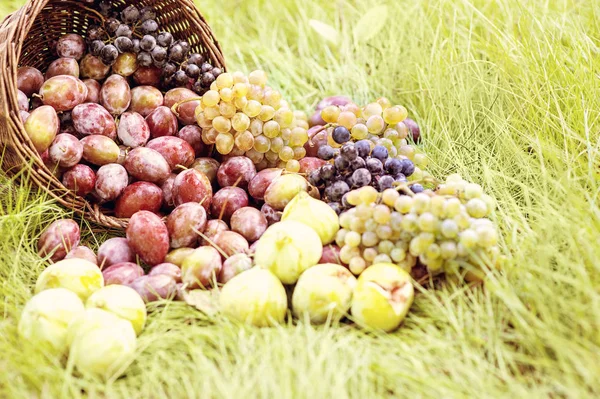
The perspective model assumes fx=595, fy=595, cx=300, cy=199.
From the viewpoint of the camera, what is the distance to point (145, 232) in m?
A: 1.53

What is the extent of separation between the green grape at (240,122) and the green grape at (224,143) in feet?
0.13

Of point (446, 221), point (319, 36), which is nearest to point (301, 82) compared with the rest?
point (319, 36)

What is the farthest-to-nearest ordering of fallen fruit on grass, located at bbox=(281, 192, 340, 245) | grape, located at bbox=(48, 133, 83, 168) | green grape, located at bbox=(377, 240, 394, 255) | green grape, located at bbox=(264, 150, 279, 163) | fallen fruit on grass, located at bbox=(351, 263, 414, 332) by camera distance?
green grape, located at bbox=(264, 150, 279, 163) → grape, located at bbox=(48, 133, 83, 168) → fallen fruit on grass, located at bbox=(281, 192, 340, 245) → green grape, located at bbox=(377, 240, 394, 255) → fallen fruit on grass, located at bbox=(351, 263, 414, 332)

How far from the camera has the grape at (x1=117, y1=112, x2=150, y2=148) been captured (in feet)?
5.80

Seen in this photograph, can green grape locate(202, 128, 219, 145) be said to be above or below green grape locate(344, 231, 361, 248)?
above

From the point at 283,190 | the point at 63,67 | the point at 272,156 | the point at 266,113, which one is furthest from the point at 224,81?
the point at 63,67

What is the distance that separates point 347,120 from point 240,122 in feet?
1.04

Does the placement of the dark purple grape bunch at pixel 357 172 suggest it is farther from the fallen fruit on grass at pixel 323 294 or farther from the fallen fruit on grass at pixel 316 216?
the fallen fruit on grass at pixel 323 294

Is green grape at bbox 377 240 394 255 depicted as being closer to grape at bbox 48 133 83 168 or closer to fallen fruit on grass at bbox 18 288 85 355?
fallen fruit on grass at bbox 18 288 85 355

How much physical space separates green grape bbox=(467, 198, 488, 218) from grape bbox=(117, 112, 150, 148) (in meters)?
0.97

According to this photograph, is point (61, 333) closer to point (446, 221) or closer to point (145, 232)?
point (145, 232)

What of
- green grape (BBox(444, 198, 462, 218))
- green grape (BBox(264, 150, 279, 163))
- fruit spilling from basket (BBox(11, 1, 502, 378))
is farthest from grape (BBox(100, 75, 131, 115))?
green grape (BBox(444, 198, 462, 218))

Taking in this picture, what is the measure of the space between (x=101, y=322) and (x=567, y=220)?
108cm

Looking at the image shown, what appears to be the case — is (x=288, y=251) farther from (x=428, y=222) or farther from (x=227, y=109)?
(x=227, y=109)
